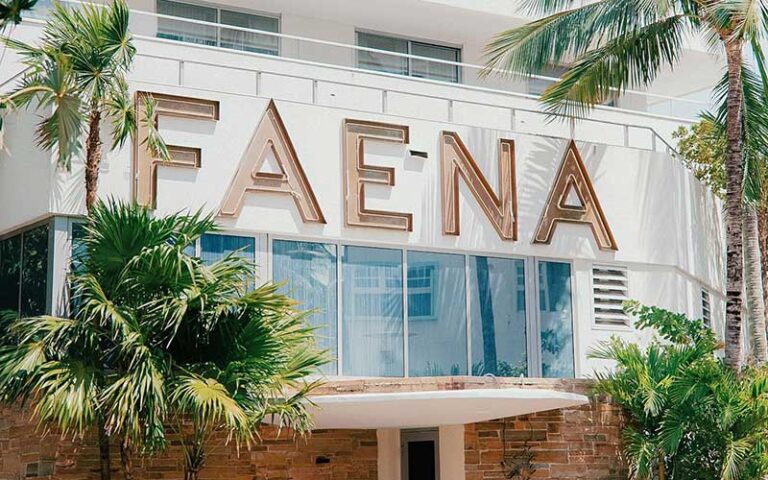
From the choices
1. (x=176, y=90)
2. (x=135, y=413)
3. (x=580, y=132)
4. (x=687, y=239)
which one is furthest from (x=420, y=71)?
(x=135, y=413)

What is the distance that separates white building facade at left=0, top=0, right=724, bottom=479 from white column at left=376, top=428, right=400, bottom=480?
3 centimetres

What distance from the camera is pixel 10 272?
17734mm

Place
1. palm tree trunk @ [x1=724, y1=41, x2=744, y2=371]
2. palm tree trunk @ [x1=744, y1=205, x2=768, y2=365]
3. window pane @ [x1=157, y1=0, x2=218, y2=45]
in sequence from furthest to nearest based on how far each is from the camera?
window pane @ [x1=157, y1=0, x2=218, y2=45], palm tree trunk @ [x1=744, y1=205, x2=768, y2=365], palm tree trunk @ [x1=724, y1=41, x2=744, y2=371]

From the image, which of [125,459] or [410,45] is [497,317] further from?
[410,45]

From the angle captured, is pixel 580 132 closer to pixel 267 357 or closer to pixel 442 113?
pixel 442 113

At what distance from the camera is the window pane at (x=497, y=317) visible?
1914 centimetres

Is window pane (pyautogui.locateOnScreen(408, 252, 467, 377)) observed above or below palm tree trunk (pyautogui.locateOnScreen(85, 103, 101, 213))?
below

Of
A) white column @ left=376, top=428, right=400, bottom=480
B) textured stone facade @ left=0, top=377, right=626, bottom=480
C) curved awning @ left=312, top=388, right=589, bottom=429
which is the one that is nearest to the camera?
curved awning @ left=312, top=388, right=589, bottom=429

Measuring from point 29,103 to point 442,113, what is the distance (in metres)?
6.49

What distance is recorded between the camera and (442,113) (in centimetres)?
2019

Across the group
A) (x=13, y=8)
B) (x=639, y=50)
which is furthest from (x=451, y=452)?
(x=13, y=8)

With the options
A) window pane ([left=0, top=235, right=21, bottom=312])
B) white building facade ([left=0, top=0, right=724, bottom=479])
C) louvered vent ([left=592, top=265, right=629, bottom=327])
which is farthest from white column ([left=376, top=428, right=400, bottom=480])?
window pane ([left=0, top=235, right=21, bottom=312])

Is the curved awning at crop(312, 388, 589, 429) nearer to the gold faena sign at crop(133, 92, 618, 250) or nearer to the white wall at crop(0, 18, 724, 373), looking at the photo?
the white wall at crop(0, 18, 724, 373)

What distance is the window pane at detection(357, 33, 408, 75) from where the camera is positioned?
2392 centimetres
